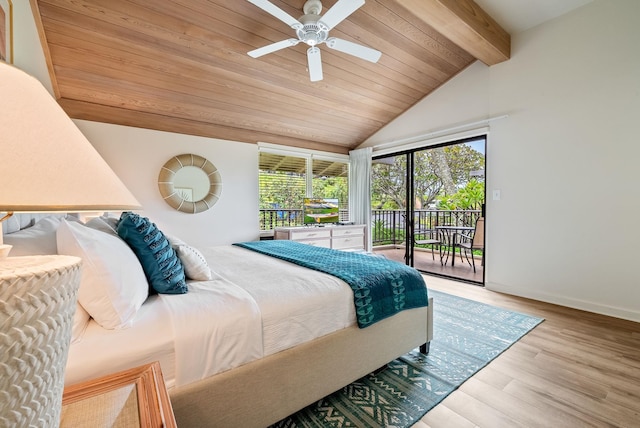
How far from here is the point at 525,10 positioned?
9.67 ft

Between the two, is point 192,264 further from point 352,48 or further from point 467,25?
point 467,25

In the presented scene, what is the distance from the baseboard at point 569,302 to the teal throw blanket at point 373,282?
215cm

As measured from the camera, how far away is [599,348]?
2.09 metres

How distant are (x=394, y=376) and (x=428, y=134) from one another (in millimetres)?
3408

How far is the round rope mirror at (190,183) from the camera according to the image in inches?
141

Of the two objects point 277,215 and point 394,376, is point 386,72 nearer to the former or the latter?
point 277,215

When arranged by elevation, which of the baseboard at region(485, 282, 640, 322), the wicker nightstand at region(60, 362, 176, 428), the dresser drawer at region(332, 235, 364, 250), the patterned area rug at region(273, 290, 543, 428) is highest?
the wicker nightstand at region(60, 362, 176, 428)

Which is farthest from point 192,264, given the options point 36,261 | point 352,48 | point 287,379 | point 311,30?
point 352,48

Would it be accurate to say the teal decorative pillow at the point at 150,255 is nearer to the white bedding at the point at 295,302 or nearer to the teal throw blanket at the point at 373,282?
the white bedding at the point at 295,302

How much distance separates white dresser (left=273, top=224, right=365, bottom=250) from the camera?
4.26m

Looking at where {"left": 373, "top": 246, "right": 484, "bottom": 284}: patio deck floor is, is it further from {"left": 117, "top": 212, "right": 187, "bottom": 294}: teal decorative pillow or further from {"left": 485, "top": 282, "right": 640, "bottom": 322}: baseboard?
{"left": 117, "top": 212, "right": 187, "bottom": 294}: teal decorative pillow

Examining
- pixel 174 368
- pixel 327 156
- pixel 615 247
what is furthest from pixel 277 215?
pixel 615 247

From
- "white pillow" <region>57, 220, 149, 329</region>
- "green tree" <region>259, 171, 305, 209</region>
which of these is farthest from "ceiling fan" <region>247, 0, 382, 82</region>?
"green tree" <region>259, 171, 305, 209</region>

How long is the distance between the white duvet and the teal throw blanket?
71 millimetres
